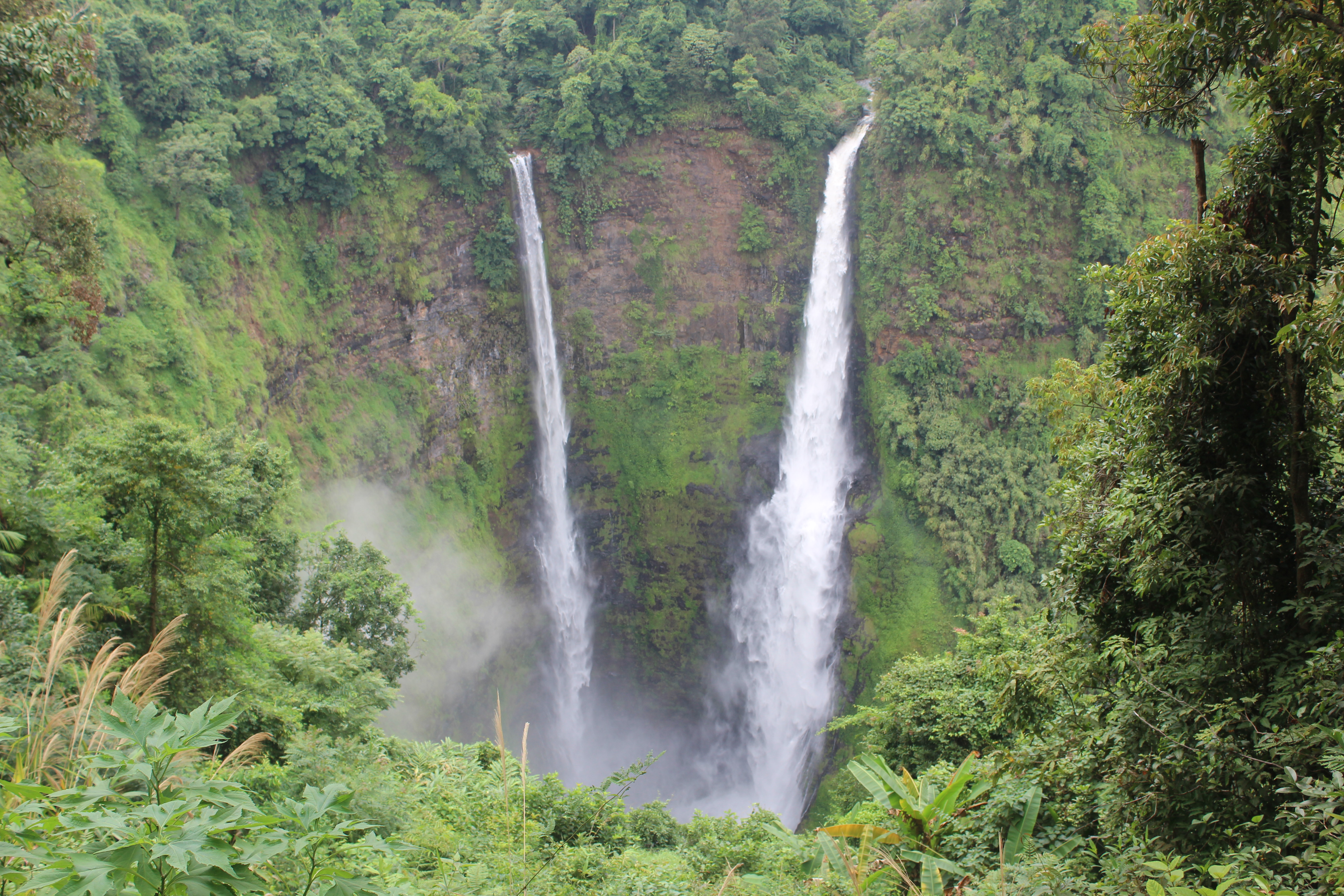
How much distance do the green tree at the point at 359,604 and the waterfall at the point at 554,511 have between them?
1020 centimetres

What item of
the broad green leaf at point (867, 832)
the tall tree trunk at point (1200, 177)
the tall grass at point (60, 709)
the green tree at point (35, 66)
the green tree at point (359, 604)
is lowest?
the broad green leaf at point (867, 832)

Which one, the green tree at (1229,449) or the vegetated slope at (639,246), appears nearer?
the green tree at (1229,449)

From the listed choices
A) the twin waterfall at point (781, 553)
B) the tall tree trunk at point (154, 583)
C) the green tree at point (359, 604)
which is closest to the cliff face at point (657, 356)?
the twin waterfall at point (781, 553)

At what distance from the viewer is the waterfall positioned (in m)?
25.8

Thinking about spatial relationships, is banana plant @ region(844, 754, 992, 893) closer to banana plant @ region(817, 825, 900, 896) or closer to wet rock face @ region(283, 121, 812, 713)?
banana plant @ region(817, 825, 900, 896)

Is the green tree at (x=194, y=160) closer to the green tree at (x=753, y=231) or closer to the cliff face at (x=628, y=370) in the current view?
the cliff face at (x=628, y=370)

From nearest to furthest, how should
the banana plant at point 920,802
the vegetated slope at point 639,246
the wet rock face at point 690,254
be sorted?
the banana plant at point 920,802 → the vegetated slope at point 639,246 → the wet rock face at point 690,254

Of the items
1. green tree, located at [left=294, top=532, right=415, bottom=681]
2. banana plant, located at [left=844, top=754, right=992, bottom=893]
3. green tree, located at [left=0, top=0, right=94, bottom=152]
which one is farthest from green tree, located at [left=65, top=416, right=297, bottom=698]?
banana plant, located at [left=844, top=754, right=992, bottom=893]

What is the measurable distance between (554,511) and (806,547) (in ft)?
27.7

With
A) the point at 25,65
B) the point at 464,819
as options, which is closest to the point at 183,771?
the point at 464,819

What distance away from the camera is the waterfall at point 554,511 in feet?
84.5

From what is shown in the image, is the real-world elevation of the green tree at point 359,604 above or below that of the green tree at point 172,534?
above

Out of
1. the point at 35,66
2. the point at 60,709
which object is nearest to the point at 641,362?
the point at 35,66

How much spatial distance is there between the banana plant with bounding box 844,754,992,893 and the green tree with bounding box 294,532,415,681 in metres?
10.8
